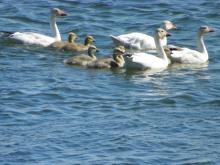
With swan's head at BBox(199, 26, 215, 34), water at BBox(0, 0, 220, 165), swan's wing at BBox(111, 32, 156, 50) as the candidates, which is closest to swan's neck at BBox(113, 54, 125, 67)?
water at BBox(0, 0, 220, 165)

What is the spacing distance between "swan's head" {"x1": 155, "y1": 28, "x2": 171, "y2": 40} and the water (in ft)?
2.86

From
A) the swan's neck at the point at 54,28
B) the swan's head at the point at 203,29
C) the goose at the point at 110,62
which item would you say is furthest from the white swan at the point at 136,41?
the goose at the point at 110,62

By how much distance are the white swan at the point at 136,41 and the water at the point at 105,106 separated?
361 millimetres

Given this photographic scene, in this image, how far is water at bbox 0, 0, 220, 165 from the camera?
14.7m

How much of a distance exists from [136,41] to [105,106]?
16.2 ft

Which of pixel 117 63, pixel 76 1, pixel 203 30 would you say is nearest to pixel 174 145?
pixel 117 63

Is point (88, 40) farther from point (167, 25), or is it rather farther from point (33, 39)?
point (167, 25)

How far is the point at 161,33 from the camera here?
69.7 ft

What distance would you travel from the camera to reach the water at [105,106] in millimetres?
14688

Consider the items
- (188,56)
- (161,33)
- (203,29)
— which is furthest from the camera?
(203,29)

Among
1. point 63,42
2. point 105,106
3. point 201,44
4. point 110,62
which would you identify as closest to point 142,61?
point 110,62

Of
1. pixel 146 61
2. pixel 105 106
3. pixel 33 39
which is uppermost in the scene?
pixel 33 39

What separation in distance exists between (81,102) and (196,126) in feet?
7.40

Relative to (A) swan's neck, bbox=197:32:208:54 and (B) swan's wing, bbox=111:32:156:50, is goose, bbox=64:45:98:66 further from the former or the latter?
(A) swan's neck, bbox=197:32:208:54
